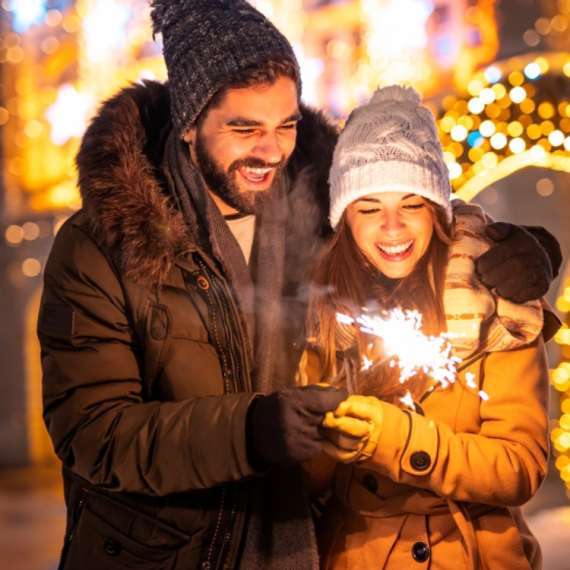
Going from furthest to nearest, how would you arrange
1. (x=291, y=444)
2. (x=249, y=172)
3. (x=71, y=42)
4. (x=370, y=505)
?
(x=71, y=42)
(x=249, y=172)
(x=370, y=505)
(x=291, y=444)

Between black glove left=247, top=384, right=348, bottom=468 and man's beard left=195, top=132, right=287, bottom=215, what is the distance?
2.55ft

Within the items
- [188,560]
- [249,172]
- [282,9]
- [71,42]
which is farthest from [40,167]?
[188,560]

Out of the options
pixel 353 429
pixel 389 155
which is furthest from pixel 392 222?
pixel 353 429

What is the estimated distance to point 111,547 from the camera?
2.15 meters

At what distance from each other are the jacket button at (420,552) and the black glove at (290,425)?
17.0 inches

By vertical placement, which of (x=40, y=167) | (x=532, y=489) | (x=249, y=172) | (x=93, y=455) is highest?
(x=40, y=167)

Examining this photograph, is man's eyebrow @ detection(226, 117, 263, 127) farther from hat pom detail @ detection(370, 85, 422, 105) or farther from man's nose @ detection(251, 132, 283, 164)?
hat pom detail @ detection(370, 85, 422, 105)

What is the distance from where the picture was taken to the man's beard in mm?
2479

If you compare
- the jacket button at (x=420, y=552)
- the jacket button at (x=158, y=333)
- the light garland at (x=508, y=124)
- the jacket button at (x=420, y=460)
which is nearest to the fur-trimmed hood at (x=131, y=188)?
the jacket button at (x=158, y=333)

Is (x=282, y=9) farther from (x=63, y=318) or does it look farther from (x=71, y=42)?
(x=63, y=318)

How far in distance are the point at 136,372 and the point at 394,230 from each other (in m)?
0.83

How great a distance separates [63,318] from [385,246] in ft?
3.03

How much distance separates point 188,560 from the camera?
82.9 inches

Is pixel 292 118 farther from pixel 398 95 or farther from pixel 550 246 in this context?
pixel 550 246
